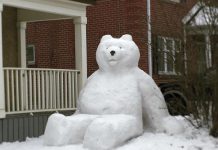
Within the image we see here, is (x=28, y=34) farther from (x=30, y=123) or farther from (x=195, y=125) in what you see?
(x=195, y=125)

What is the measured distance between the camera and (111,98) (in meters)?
8.52

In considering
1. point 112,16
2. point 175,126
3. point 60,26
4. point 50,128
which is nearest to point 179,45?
point 175,126

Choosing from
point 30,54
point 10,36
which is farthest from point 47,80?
point 30,54

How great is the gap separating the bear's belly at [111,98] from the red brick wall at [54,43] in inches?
380

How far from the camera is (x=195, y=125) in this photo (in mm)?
9016

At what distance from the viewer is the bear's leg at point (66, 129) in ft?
26.8

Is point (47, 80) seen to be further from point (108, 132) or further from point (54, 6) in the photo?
point (108, 132)

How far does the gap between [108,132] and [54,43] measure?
11.5 metres

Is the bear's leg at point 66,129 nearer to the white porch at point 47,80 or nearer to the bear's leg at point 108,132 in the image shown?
the bear's leg at point 108,132

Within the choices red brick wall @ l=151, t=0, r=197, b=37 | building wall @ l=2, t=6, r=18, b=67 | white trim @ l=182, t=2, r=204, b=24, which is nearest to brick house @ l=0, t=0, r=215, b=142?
building wall @ l=2, t=6, r=18, b=67

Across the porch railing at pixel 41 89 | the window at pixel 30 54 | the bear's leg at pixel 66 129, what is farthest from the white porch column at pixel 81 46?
the window at pixel 30 54

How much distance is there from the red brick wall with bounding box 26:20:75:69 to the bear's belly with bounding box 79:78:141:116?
965 cm

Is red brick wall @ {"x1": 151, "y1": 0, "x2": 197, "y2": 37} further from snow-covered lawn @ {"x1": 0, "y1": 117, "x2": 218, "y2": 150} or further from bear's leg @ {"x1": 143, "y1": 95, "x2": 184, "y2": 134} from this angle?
snow-covered lawn @ {"x1": 0, "y1": 117, "x2": 218, "y2": 150}

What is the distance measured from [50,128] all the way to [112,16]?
943 centimetres
